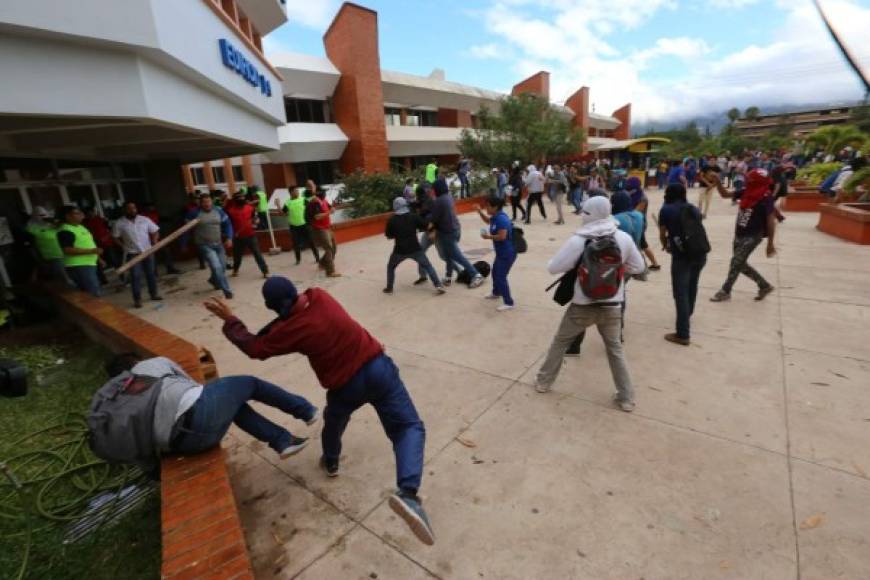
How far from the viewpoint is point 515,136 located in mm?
22266

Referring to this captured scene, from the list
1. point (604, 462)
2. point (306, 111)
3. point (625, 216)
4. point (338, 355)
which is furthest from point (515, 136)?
point (338, 355)

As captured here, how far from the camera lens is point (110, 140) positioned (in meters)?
6.65

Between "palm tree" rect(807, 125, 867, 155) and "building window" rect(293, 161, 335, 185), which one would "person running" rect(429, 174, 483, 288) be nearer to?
"building window" rect(293, 161, 335, 185)

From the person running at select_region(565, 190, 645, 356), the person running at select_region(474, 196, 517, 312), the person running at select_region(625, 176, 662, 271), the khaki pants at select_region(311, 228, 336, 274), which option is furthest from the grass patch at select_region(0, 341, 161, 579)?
the person running at select_region(625, 176, 662, 271)

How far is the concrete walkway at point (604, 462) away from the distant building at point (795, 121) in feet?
397

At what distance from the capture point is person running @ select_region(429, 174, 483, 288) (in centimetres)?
663

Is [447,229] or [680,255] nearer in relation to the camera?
[680,255]

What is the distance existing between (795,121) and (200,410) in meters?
147

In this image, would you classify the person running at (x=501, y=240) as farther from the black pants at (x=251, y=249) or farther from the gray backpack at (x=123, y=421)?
the black pants at (x=251, y=249)

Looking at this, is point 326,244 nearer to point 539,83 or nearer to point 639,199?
point 639,199

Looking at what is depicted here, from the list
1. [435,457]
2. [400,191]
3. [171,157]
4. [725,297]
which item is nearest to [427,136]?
[400,191]

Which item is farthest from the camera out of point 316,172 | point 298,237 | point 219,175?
point 316,172

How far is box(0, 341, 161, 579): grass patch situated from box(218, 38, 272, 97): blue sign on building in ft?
15.6

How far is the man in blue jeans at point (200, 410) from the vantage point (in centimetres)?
246
